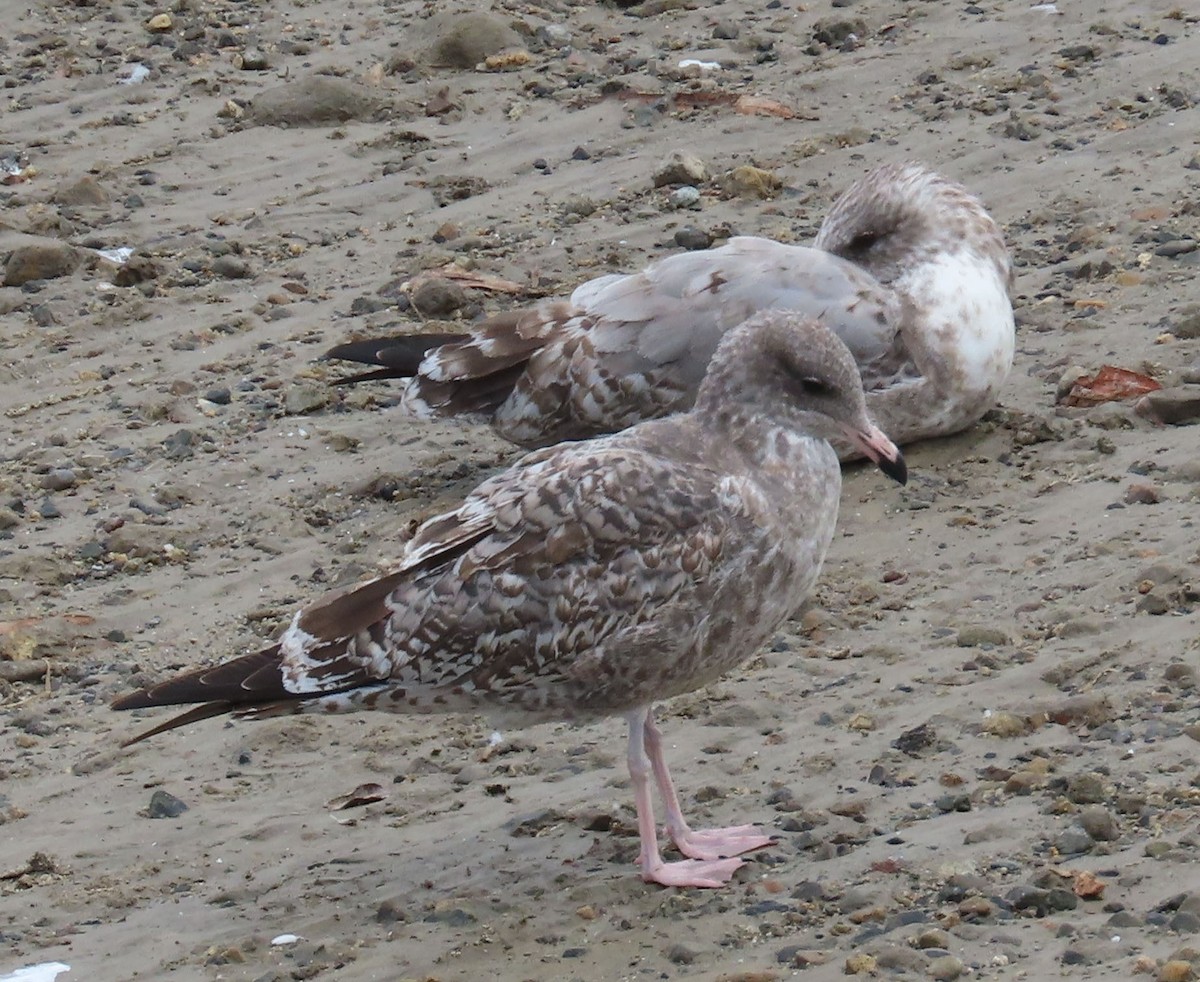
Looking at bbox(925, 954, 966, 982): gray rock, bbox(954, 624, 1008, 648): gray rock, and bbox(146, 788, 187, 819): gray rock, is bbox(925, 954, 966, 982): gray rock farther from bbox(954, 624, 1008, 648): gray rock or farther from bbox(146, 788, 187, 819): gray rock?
bbox(146, 788, 187, 819): gray rock

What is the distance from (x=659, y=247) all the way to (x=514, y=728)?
373 cm

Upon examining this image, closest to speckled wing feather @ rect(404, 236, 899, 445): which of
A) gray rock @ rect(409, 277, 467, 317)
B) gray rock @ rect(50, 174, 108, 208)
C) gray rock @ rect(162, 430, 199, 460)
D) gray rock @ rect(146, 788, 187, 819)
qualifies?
gray rock @ rect(162, 430, 199, 460)

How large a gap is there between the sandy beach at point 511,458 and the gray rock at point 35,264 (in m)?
0.01

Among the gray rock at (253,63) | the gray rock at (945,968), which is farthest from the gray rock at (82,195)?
the gray rock at (945,968)

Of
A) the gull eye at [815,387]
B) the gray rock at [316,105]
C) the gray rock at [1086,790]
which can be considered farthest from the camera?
the gray rock at [316,105]

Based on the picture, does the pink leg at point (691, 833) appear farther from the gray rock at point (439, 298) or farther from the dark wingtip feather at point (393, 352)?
the gray rock at point (439, 298)

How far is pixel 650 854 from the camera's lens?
496 centimetres

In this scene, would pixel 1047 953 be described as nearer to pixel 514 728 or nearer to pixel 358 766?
pixel 514 728

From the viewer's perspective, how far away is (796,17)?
34.8ft

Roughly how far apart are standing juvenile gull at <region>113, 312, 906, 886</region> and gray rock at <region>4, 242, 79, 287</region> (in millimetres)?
4192

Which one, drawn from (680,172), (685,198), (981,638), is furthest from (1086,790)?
(680,172)

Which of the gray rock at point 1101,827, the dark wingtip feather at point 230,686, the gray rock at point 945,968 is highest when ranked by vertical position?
the dark wingtip feather at point 230,686

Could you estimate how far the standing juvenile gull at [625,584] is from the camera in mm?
4895

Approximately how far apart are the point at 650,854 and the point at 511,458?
2.85m
